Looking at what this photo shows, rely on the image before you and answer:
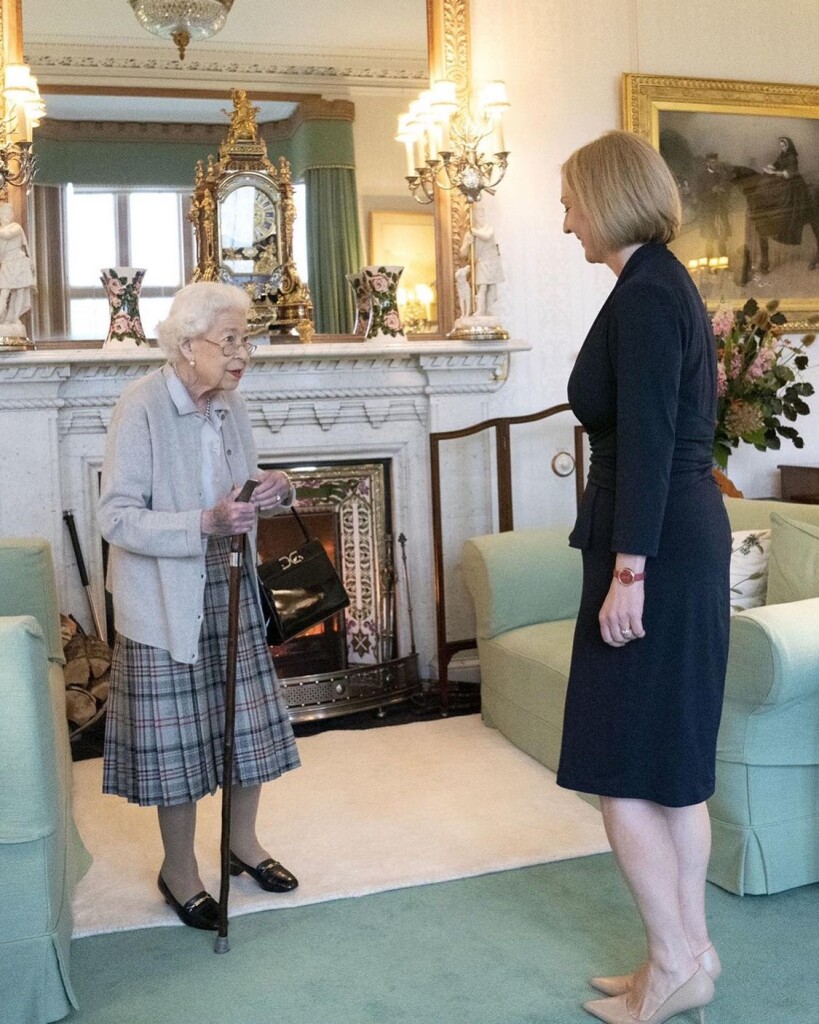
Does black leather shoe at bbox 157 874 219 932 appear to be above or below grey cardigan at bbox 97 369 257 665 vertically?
below

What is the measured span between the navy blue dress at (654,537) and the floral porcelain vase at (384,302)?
101 inches

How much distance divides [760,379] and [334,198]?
69.3 inches

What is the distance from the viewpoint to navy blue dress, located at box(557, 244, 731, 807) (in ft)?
6.15

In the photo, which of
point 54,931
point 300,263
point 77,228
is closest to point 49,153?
point 77,228

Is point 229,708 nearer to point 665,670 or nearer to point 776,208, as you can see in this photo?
point 665,670

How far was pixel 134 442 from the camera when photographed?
2477mm

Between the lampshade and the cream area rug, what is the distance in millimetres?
2667

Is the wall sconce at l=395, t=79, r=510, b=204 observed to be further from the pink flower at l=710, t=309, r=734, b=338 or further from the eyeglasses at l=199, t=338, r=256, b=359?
the eyeglasses at l=199, t=338, r=256, b=359

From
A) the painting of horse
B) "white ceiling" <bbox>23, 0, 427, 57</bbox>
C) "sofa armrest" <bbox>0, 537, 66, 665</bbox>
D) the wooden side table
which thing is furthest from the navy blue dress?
the painting of horse

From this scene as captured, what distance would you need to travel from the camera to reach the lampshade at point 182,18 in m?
4.29

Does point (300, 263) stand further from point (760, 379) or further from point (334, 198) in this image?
point (760, 379)

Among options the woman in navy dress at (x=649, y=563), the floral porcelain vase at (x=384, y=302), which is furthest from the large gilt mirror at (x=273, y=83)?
the woman in navy dress at (x=649, y=563)

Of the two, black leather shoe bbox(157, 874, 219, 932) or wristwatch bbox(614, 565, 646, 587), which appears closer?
wristwatch bbox(614, 565, 646, 587)

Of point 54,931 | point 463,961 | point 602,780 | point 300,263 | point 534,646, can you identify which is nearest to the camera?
point 602,780
